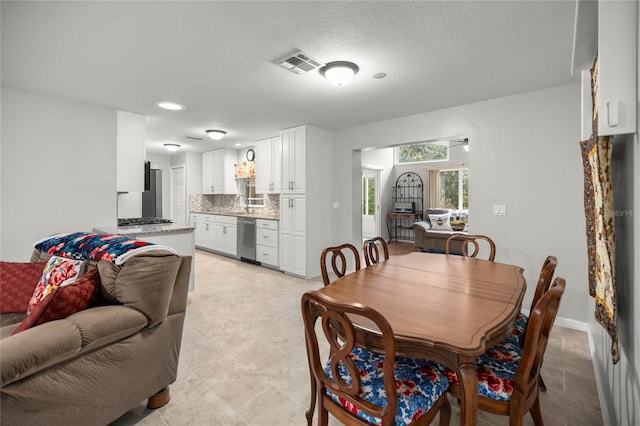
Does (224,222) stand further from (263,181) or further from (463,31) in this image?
(463,31)

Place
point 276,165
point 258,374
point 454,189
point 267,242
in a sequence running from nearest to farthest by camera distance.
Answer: point 258,374 → point 276,165 → point 267,242 → point 454,189

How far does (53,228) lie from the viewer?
10.9 feet

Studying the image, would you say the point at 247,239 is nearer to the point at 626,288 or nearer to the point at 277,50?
the point at 277,50

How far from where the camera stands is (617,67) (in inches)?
40.9

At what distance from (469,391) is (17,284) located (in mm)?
2645

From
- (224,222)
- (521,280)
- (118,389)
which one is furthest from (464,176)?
(118,389)

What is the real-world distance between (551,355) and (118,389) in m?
3.06

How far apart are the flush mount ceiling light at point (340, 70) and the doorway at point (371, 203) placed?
19.2 ft

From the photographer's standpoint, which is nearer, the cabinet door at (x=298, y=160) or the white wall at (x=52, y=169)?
the white wall at (x=52, y=169)

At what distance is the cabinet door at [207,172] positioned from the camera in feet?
23.3

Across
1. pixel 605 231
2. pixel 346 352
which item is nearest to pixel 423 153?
pixel 605 231

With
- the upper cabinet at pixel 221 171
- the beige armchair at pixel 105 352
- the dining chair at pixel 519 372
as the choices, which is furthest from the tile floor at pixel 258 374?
the upper cabinet at pixel 221 171

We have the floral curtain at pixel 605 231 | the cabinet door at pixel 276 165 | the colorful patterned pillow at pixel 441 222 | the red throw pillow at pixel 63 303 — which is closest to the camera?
the floral curtain at pixel 605 231

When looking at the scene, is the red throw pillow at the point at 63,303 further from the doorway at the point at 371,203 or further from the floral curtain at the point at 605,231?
the doorway at the point at 371,203
